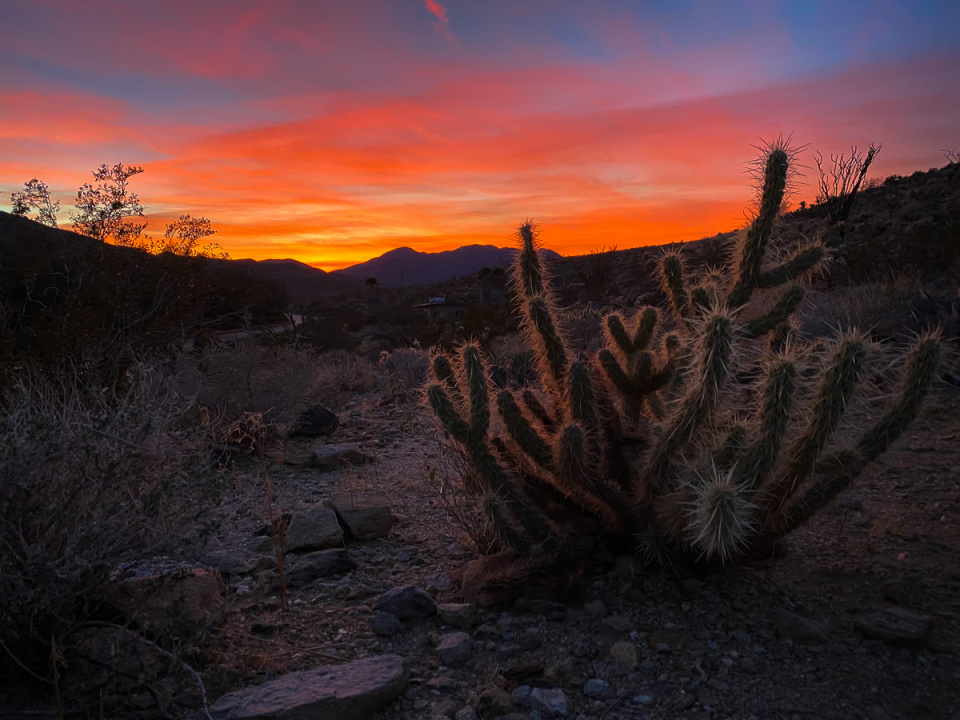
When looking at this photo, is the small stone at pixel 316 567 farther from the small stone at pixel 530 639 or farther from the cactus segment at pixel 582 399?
the cactus segment at pixel 582 399

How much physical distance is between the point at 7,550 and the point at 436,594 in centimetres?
216

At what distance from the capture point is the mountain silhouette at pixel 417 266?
12081cm

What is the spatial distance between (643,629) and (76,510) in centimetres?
275

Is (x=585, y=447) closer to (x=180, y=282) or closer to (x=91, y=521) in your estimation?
(x=91, y=521)

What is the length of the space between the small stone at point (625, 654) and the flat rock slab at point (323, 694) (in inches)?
38.0

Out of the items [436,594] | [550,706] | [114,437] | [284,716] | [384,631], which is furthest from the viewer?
[436,594]

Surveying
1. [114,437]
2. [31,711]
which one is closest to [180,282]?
[114,437]

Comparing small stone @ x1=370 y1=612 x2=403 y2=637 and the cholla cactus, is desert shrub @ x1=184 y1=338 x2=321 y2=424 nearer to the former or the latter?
the cholla cactus

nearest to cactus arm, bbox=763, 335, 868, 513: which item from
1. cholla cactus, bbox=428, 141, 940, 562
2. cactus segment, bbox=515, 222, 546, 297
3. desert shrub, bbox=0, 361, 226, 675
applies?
cholla cactus, bbox=428, 141, 940, 562

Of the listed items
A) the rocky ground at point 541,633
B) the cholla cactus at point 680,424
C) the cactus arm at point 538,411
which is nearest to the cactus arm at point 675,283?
the cholla cactus at point 680,424

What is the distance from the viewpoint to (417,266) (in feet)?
445

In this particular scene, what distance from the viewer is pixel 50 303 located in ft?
26.9

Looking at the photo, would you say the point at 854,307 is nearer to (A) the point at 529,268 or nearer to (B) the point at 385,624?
(A) the point at 529,268

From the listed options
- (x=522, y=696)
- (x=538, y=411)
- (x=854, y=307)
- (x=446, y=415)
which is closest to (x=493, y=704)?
(x=522, y=696)
